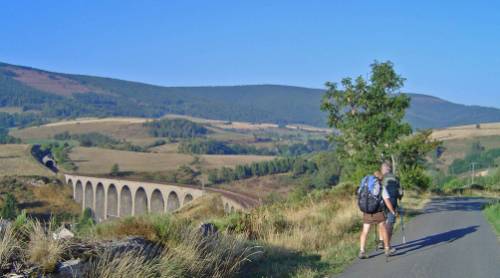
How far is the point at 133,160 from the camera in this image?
11312cm

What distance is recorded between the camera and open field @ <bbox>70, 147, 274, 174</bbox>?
105 meters

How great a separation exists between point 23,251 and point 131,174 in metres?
92.7

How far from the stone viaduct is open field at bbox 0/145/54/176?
6.21 meters

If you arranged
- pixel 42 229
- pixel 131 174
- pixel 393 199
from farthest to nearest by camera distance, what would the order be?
pixel 131 174 < pixel 393 199 < pixel 42 229

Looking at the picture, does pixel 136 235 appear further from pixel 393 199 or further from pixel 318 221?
pixel 318 221

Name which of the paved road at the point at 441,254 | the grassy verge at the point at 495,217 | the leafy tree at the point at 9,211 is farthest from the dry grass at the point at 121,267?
the grassy verge at the point at 495,217

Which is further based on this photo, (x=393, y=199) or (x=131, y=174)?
(x=131, y=174)

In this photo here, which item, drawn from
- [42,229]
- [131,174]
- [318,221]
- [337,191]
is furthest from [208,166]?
[42,229]

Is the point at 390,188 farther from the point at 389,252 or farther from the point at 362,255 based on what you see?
the point at 362,255

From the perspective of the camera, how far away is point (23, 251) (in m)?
5.97

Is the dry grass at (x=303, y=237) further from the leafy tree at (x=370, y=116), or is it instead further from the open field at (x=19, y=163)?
the open field at (x=19, y=163)

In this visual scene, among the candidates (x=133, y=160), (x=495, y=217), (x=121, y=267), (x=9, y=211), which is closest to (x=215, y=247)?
(x=121, y=267)

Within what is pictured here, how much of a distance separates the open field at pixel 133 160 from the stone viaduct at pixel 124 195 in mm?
14868

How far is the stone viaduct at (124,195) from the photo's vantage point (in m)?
66.9
